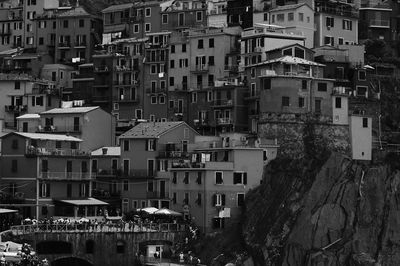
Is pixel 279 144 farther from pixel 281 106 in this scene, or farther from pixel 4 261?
pixel 4 261

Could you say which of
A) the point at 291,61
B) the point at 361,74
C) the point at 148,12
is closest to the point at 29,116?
the point at 148,12

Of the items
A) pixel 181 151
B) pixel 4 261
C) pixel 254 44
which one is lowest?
pixel 4 261

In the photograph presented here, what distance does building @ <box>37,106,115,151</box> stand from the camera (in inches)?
5020

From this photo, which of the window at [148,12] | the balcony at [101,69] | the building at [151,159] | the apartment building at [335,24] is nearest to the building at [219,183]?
the building at [151,159]

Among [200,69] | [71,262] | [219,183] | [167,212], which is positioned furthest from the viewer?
[200,69]

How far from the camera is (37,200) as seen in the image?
116 meters

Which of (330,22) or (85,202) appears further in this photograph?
(330,22)

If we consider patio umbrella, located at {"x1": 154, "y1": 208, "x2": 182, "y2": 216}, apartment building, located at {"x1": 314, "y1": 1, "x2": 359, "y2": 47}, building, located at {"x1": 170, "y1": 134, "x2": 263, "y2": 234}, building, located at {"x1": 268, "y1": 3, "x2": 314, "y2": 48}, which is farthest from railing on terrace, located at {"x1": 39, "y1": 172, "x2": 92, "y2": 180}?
apartment building, located at {"x1": 314, "y1": 1, "x2": 359, "y2": 47}

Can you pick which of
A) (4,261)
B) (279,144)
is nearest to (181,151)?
(279,144)

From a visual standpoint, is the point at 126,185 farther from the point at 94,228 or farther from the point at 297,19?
the point at 297,19

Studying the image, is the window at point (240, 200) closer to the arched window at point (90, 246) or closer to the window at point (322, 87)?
the arched window at point (90, 246)

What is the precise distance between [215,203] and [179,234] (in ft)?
13.6

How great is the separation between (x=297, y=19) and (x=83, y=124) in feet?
82.2

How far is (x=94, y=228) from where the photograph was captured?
11044 centimetres
